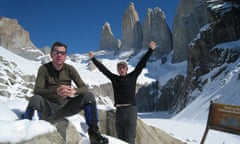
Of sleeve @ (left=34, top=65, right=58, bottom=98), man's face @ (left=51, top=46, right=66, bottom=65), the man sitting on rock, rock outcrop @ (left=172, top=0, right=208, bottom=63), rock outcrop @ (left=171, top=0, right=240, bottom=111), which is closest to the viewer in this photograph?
the man sitting on rock

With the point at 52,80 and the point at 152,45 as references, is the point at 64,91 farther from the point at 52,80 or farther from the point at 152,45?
the point at 152,45

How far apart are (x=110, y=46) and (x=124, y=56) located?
89.9 ft

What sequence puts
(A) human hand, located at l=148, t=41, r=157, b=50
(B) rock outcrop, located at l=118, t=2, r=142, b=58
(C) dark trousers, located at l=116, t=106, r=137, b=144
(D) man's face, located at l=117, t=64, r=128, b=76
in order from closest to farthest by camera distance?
(C) dark trousers, located at l=116, t=106, r=137, b=144 < (D) man's face, located at l=117, t=64, r=128, b=76 < (A) human hand, located at l=148, t=41, r=157, b=50 < (B) rock outcrop, located at l=118, t=2, r=142, b=58

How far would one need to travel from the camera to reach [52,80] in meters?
4.67

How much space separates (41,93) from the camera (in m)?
4.52

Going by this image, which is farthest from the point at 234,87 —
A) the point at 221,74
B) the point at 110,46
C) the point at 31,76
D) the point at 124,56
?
the point at 110,46

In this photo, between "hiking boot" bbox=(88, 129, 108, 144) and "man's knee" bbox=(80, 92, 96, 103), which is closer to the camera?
"hiking boot" bbox=(88, 129, 108, 144)

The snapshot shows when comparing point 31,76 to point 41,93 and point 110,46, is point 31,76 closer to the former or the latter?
point 41,93

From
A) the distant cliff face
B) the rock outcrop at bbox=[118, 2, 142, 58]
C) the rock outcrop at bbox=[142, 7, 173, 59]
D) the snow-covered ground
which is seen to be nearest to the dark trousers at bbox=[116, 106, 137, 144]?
the snow-covered ground

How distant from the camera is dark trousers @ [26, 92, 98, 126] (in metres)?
4.30

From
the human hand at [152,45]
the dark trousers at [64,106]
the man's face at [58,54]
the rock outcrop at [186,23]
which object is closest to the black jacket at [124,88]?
the human hand at [152,45]

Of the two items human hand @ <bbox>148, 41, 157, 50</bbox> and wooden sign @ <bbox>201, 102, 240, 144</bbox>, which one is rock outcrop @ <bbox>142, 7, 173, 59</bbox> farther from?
human hand @ <bbox>148, 41, 157, 50</bbox>

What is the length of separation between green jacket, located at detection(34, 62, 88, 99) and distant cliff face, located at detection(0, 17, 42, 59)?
12621cm

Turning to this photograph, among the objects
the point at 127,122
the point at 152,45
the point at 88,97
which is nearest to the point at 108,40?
the point at 152,45
